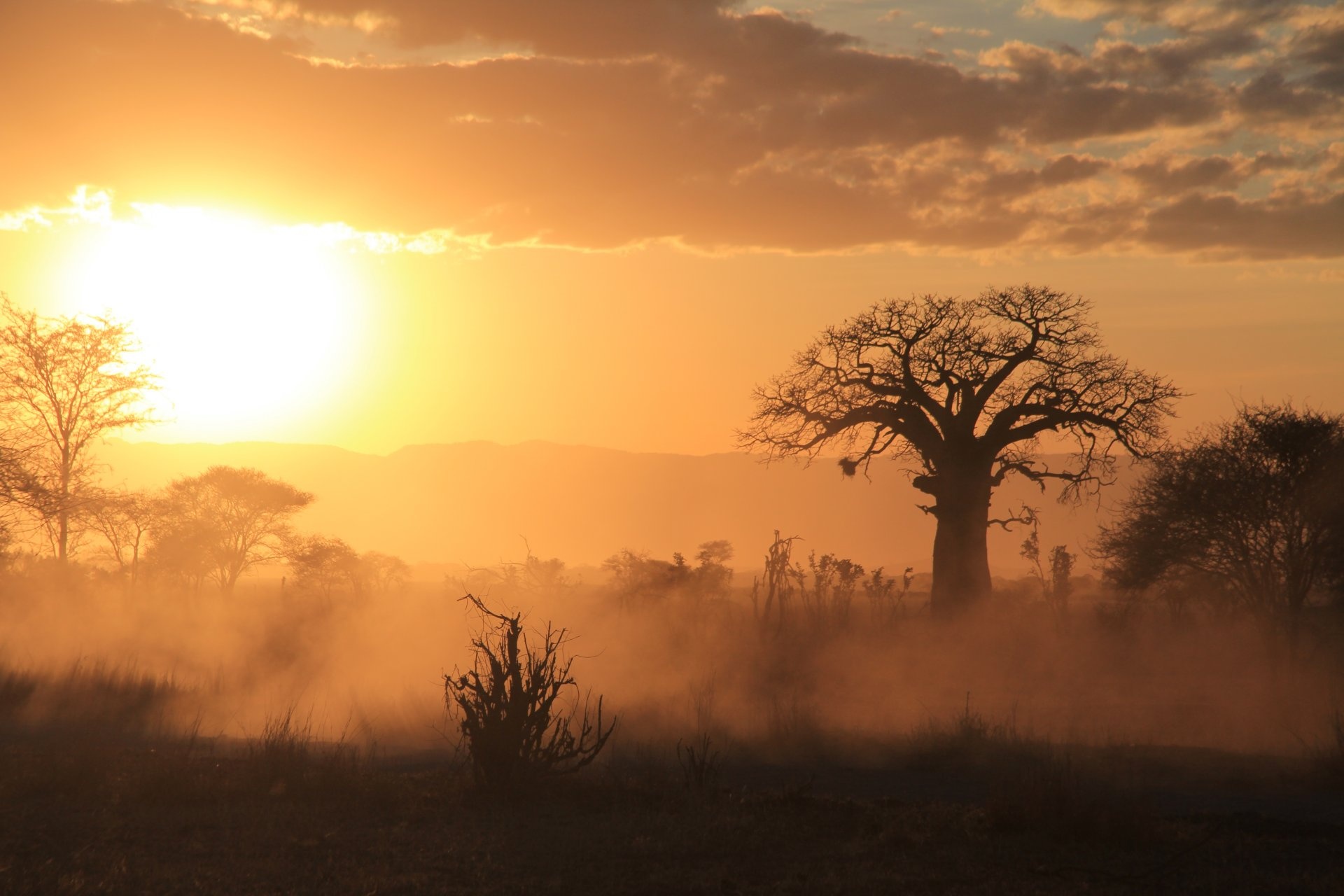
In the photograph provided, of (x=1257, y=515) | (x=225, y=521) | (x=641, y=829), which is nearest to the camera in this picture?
(x=641, y=829)

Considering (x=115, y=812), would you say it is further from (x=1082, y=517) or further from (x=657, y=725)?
(x=1082, y=517)

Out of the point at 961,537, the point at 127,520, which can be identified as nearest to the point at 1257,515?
the point at 961,537

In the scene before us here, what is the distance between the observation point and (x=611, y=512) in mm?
179000

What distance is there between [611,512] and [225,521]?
139 m

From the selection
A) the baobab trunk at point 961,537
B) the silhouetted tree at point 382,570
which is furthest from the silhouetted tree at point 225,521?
the baobab trunk at point 961,537

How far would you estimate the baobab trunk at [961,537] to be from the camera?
23.2 meters

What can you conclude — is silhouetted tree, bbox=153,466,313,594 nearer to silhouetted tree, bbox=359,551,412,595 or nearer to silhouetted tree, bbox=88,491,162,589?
silhouetted tree, bbox=88,491,162,589

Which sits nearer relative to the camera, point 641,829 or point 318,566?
point 641,829

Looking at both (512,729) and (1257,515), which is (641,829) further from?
(1257,515)

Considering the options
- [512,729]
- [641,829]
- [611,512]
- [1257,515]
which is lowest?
[641,829]

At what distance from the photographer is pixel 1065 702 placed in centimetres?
1908

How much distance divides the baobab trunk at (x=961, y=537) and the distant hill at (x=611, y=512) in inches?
4340

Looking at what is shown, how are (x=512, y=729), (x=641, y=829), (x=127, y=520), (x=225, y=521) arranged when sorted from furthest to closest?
(x=225, y=521)
(x=127, y=520)
(x=512, y=729)
(x=641, y=829)

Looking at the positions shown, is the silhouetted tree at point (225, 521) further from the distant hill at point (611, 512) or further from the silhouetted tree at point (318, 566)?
the distant hill at point (611, 512)
